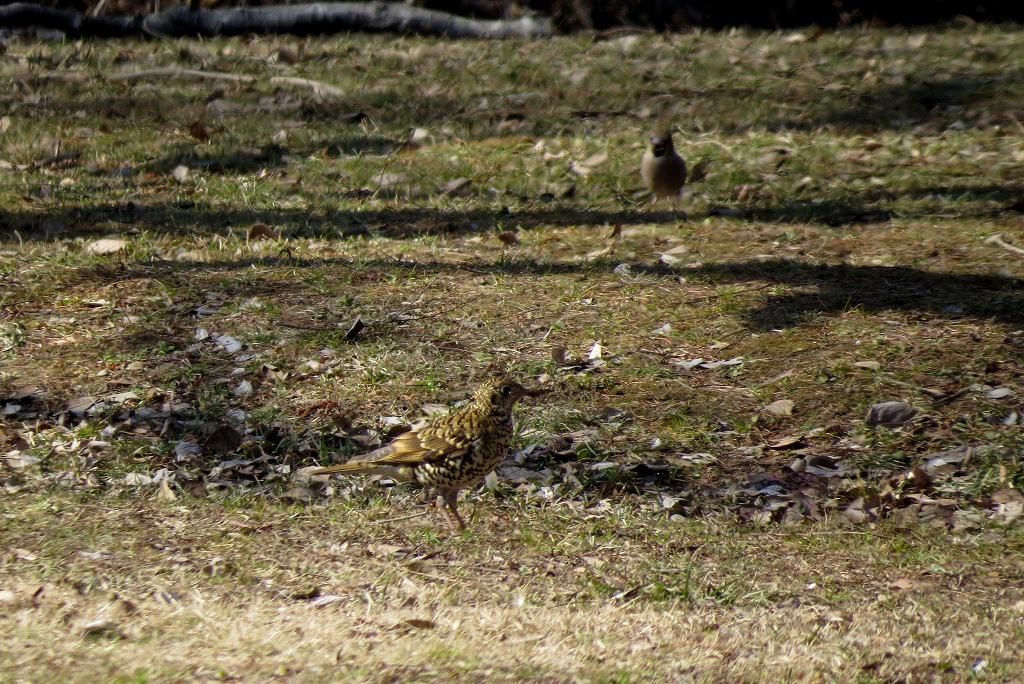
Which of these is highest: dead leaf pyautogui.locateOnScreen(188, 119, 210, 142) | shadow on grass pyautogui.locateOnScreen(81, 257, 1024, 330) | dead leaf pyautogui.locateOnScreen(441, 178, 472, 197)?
dead leaf pyautogui.locateOnScreen(188, 119, 210, 142)

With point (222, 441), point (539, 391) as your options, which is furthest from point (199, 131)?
point (539, 391)

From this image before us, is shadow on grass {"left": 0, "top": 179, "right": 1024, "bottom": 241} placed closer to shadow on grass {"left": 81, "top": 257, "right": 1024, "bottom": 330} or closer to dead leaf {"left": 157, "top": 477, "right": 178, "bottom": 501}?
shadow on grass {"left": 81, "top": 257, "right": 1024, "bottom": 330}

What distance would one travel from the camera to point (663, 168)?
9.35m

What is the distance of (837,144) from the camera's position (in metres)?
10.8

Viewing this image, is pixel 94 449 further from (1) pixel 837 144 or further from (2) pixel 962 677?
(1) pixel 837 144

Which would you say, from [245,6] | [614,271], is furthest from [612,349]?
[245,6]

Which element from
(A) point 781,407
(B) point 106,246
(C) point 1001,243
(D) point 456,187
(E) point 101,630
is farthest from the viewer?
(D) point 456,187

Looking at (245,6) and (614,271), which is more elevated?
(245,6)

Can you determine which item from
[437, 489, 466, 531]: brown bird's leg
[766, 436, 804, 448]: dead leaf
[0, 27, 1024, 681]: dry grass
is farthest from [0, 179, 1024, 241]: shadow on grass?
[437, 489, 466, 531]: brown bird's leg

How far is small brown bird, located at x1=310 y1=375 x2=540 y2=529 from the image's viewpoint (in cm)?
535

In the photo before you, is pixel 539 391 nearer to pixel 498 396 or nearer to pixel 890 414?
pixel 498 396

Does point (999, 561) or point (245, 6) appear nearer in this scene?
point (999, 561)

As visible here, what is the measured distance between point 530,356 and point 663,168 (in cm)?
280

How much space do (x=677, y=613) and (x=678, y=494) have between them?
45.3 inches
